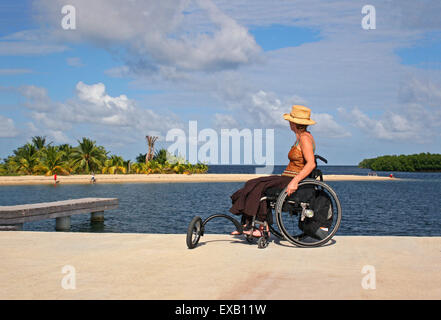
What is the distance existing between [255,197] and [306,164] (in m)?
0.77

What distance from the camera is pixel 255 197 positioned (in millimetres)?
5746

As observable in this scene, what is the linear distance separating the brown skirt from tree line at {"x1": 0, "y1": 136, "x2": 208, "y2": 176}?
195 feet

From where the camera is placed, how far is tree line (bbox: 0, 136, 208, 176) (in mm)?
62625

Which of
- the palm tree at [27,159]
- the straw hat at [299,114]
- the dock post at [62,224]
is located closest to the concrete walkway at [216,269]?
the straw hat at [299,114]

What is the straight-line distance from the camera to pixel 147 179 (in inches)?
2539

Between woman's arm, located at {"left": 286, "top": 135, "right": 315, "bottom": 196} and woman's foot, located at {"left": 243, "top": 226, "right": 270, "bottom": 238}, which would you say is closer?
woman's arm, located at {"left": 286, "top": 135, "right": 315, "bottom": 196}

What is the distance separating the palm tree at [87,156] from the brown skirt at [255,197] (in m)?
60.6

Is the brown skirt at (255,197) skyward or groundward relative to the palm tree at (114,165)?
groundward

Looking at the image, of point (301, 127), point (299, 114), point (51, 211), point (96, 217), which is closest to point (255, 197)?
point (301, 127)

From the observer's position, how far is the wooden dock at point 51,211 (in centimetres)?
998

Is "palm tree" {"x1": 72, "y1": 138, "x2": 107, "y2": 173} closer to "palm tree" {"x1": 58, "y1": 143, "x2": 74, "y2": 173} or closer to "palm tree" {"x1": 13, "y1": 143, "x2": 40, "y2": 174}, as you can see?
"palm tree" {"x1": 58, "y1": 143, "x2": 74, "y2": 173}

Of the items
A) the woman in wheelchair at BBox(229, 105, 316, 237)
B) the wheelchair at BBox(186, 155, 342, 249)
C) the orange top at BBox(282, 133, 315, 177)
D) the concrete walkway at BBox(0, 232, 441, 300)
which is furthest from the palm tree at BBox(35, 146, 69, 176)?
the orange top at BBox(282, 133, 315, 177)

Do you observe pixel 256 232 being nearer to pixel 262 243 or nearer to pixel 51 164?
pixel 262 243

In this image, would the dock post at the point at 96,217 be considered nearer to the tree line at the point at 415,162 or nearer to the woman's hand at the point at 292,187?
the woman's hand at the point at 292,187
